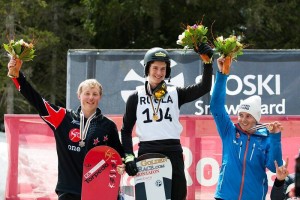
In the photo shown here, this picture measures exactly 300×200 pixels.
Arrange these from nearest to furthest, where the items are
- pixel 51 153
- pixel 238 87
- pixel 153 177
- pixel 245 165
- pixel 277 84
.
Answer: pixel 245 165 < pixel 153 177 < pixel 51 153 < pixel 238 87 < pixel 277 84

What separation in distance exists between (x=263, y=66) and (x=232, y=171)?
6235mm

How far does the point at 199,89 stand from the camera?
19.8 feet

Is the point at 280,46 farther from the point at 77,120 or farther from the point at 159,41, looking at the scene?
the point at 77,120

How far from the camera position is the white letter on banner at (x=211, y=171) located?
8891 mm

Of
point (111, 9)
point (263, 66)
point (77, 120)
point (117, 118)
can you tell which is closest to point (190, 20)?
point (111, 9)

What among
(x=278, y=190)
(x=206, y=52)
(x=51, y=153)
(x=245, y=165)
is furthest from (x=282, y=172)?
(x=51, y=153)

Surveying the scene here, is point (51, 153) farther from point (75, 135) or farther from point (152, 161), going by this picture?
point (152, 161)

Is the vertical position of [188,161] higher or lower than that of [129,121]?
lower

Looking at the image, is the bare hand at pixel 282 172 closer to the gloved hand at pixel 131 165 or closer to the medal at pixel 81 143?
the gloved hand at pixel 131 165

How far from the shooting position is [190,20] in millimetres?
28375

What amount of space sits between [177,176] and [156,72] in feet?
2.89

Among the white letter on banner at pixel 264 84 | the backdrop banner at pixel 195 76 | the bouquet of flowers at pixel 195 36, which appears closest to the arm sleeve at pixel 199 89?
the bouquet of flowers at pixel 195 36

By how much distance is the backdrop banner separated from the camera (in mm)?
11812

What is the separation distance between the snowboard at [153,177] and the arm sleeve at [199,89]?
54 centimetres
